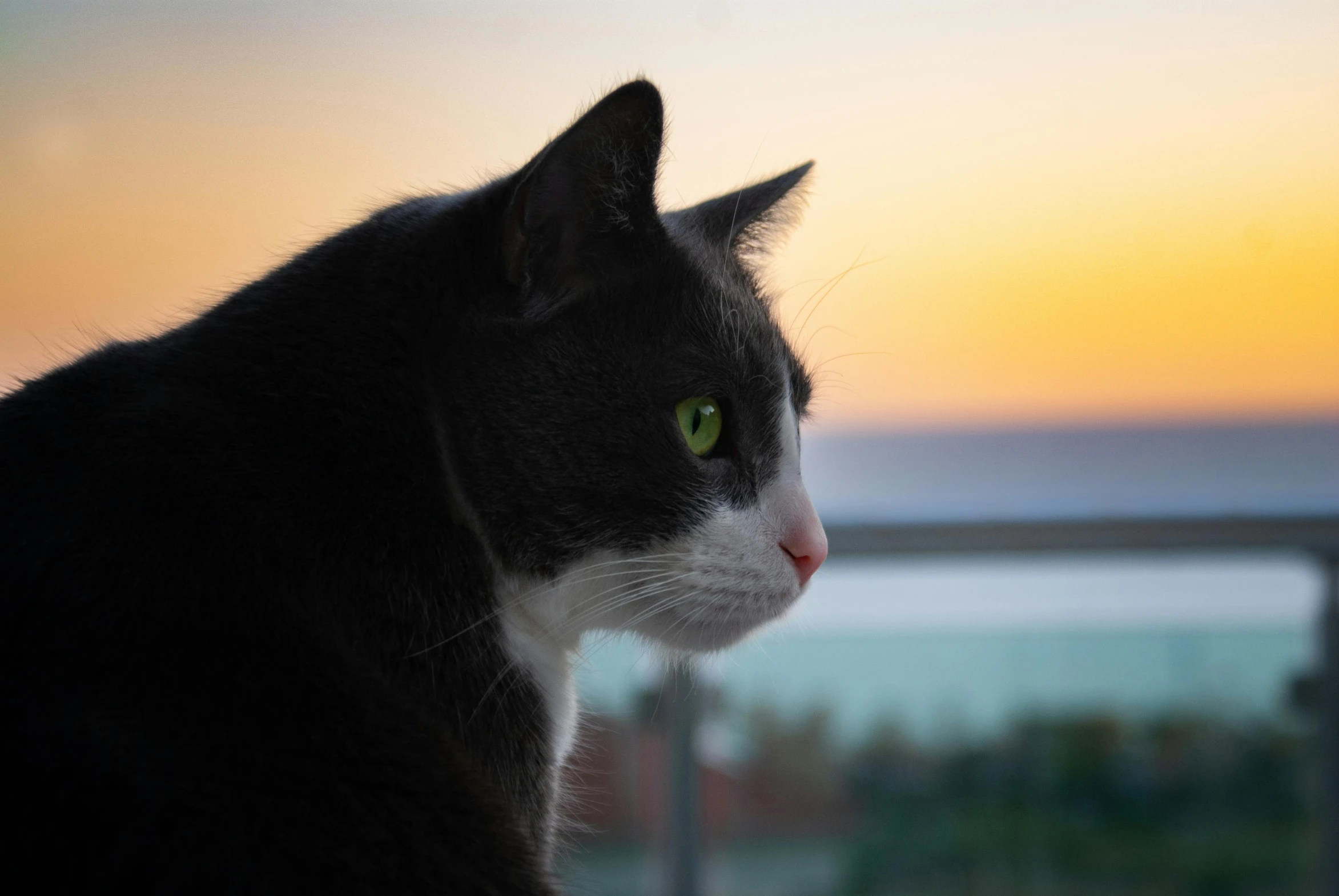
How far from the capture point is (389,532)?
2.02 feet

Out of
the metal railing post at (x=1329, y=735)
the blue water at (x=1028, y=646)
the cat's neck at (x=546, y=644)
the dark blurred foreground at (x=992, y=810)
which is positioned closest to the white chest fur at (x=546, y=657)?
the cat's neck at (x=546, y=644)

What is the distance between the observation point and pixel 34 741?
1.54 ft

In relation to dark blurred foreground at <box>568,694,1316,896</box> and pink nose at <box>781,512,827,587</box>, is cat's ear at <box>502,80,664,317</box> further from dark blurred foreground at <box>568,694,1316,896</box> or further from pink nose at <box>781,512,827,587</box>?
dark blurred foreground at <box>568,694,1316,896</box>

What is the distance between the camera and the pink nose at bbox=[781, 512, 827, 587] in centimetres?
74

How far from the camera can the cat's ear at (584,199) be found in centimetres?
64

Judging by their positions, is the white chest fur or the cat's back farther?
the white chest fur

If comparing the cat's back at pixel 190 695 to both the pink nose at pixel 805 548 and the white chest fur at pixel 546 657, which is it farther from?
the pink nose at pixel 805 548

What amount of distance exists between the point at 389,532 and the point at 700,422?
0.74 ft

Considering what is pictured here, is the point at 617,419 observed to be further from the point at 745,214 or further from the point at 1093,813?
the point at 1093,813

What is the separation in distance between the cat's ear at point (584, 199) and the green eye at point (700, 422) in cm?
11

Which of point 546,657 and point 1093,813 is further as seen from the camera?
point 1093,813

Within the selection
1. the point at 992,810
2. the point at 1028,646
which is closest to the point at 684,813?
the point at 992,810

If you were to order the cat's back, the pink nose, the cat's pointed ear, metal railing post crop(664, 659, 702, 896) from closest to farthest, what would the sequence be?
the cat's back, the pink nose, the cat's pointed ear, metal railing post crop(664, 659, 702, 896)

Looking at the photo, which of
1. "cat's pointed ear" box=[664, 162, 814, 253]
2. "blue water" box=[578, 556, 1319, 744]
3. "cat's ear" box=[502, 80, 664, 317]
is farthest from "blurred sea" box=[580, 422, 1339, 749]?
"cat's ear" box=[502, 80, 664, 317]
